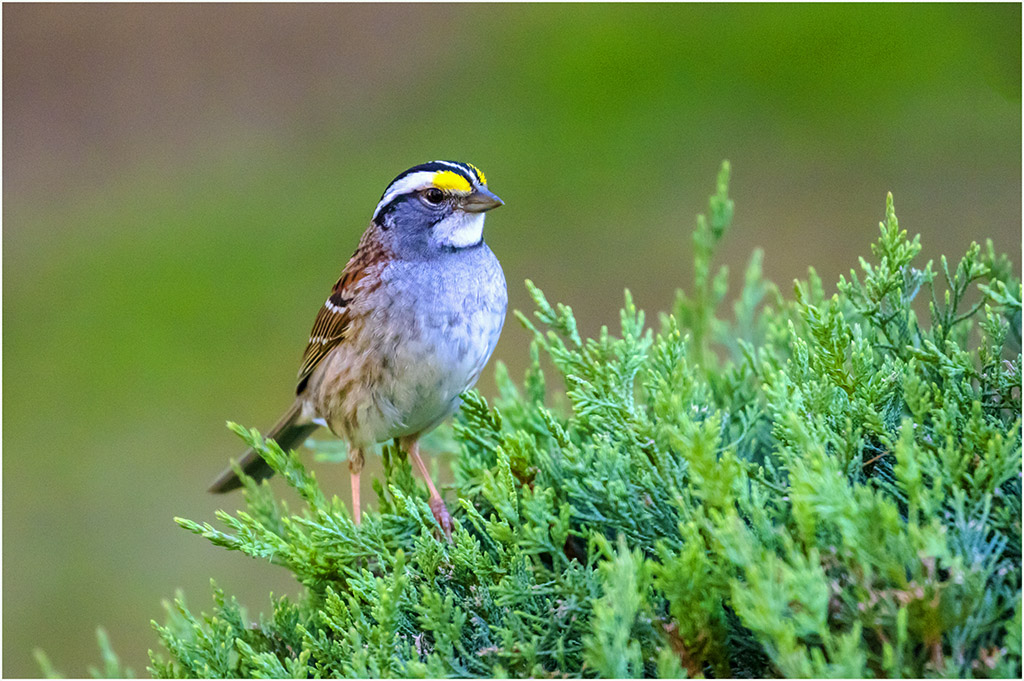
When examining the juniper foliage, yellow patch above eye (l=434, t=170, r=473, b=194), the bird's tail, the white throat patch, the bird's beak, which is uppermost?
yellow patch above eye (l=434, t=170, r=473, b=194)

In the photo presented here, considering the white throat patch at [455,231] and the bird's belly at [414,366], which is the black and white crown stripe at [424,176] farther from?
the bird's belly at [414,366]

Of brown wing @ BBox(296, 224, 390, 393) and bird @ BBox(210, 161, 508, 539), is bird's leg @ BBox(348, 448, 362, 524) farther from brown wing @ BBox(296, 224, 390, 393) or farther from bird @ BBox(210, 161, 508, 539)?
brown wing @ BBox(296, 224, 390, 393)

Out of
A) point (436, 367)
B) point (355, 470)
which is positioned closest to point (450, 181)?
point (436, 367)

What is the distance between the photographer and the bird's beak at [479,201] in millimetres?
2076

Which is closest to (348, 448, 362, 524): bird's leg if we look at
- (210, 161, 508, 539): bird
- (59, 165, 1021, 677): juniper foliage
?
(210, 161, 508, 539): bird

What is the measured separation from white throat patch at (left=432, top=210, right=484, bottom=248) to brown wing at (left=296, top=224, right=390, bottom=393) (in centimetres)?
15

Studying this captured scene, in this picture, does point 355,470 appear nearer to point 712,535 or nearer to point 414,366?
point 414,366

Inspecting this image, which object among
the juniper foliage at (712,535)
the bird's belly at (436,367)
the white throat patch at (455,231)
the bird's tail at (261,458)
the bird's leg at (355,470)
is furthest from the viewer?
the bird's tail at (261,458)

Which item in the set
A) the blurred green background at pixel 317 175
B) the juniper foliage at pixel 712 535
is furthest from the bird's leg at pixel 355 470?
the blurred green background at pixel 317 175

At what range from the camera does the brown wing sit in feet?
7.30

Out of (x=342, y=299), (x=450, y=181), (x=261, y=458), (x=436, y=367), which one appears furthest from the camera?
(x=261, y=458)

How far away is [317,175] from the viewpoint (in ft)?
18.2

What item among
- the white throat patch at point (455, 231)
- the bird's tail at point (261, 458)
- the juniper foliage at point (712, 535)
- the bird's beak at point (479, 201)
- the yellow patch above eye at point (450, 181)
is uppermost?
the yellow patch above eye at point (450, 181)

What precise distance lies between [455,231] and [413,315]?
25 cm
